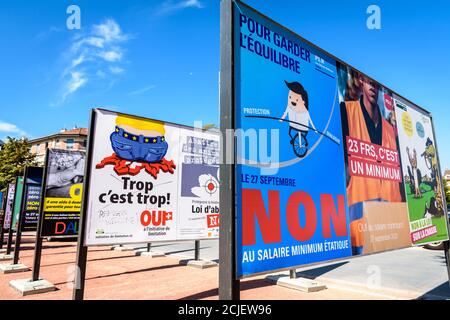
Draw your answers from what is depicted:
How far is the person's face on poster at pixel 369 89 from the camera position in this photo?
395 centimetres

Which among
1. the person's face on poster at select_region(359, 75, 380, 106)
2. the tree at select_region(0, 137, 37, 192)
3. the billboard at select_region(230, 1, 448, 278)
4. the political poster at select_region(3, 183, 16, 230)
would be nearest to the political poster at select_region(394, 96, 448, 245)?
the billboard at select_region(230, 1, 448, 278)

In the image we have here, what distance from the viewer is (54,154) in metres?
7.55

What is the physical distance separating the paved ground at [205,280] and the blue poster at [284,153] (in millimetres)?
3785

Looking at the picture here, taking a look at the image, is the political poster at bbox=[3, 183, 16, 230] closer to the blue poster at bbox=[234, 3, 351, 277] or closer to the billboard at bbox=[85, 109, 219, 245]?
the billboard at bbox=[85, 109, 219, 245]

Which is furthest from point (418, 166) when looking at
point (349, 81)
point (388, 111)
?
point (349, 81)

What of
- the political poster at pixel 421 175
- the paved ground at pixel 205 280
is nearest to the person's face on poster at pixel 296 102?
the political poster at pixel 421 175

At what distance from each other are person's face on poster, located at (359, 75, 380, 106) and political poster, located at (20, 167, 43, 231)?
9.68m

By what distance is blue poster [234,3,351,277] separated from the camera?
2387mm

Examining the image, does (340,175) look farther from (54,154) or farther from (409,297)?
(54,154)

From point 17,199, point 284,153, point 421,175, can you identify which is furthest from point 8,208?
point 421,175

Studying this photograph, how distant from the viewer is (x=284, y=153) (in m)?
2.68

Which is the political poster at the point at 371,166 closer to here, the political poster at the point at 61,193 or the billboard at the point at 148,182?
the billboard at the point at 148,182

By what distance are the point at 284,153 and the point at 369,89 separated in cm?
214
